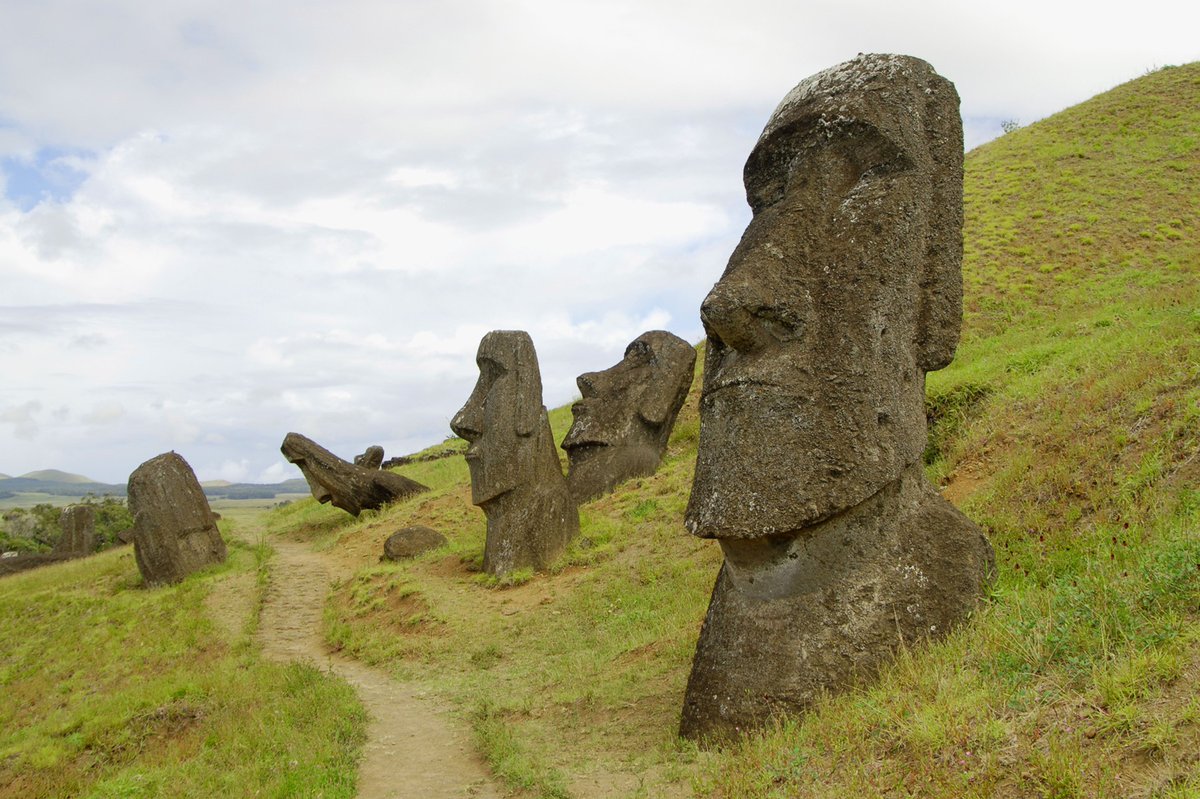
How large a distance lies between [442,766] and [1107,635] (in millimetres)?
4312

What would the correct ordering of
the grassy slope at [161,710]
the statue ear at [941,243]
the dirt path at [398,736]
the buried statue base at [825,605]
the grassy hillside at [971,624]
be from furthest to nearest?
the grassy slope at [161,710] → the statue ear at [941,243] → the dirt path at [398,736] → the buried statue base at [825,605] → the grassy hillside at [971,624]

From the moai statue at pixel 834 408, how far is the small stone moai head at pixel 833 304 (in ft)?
0.04

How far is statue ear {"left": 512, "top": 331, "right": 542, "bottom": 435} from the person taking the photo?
13.7m

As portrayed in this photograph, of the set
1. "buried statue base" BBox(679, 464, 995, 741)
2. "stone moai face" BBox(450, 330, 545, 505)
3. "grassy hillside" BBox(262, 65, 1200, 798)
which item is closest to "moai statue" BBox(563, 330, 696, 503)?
"grassy hillside" BBox(262, 65, 1200, 798)

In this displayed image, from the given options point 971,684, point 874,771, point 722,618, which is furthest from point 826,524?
point 874,771

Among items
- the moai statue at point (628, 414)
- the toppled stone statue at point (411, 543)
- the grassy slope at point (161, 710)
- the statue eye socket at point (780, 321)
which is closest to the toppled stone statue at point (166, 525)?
the grassy slope at point (161, 710)

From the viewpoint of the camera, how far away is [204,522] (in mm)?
18875

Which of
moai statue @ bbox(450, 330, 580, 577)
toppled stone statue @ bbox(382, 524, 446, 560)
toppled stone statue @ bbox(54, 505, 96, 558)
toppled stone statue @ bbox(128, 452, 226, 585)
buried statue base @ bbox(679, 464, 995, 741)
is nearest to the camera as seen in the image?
buried statue base @ bbox(679, 464, 995, 741)

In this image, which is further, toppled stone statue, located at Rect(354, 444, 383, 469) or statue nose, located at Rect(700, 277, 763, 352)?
toppled stone statue, located at Rect(354, 444, 383, 469)

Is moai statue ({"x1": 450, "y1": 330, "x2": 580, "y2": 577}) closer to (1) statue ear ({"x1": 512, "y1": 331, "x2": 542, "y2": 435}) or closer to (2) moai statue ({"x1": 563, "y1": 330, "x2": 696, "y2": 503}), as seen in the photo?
(1) statue ear ({"x1": 512, "y1": 331, "x2": 542, "y2": 435})

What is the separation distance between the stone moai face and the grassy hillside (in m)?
1.40

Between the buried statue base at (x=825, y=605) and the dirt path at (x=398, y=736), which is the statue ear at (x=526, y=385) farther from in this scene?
the buried statue base at (x=825, y=605)

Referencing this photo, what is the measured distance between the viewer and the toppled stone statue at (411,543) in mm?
15859

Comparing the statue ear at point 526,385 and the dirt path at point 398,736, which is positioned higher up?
the statue ear at point 526,385
